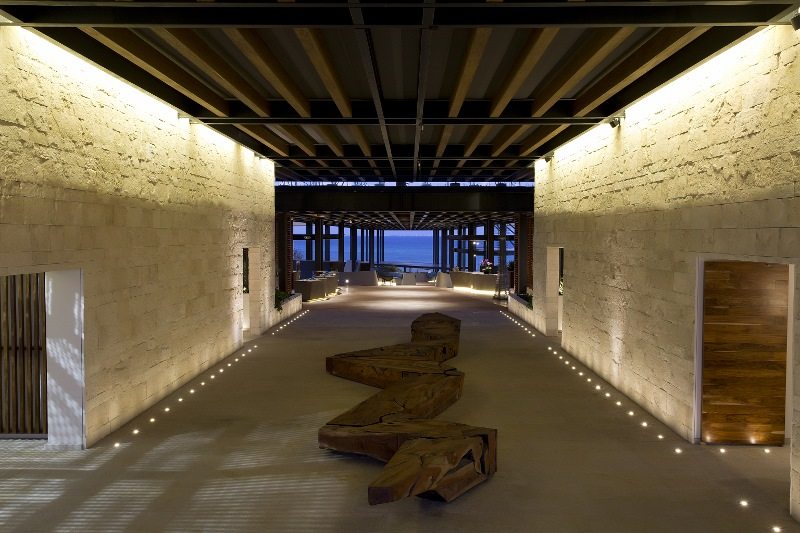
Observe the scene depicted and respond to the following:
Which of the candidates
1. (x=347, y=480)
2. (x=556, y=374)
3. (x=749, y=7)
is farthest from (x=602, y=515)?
(x=556, y=374)

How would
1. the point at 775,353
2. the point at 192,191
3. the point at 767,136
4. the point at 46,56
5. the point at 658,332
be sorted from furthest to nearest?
1. the point at 192,191
2. the point at 658,332
3. the point at 775,353
4. the point at 46,56
5. the point at 767,136

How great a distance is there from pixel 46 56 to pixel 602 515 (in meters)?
5.77

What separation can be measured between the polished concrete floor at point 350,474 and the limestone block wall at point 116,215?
2.24 ft

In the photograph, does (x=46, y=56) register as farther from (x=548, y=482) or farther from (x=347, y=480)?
(x=548, y=482)

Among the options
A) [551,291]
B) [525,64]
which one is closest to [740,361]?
[525,64]

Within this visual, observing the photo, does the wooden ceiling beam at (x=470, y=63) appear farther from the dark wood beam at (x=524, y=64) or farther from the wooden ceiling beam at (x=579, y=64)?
the wooden ceiling beam at (x=579, y=64)

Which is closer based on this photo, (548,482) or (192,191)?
(548,482)

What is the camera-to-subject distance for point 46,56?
5160 millimetres

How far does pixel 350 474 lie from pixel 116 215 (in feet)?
11.8

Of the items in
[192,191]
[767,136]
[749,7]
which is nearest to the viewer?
[749,7]

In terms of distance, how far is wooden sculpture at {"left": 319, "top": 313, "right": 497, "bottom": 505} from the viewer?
410cm

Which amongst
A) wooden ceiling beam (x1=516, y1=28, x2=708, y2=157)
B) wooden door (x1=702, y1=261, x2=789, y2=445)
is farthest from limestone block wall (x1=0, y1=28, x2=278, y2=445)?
wooden door (x1=702, y1=261, x2=789, y2=445)

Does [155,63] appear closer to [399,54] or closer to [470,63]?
[399,54]

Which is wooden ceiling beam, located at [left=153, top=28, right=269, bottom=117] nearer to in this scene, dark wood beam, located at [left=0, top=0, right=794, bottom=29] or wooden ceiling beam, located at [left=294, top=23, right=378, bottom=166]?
dark wood beam, located at [left=0, top=0, right=794, bottom=29]
